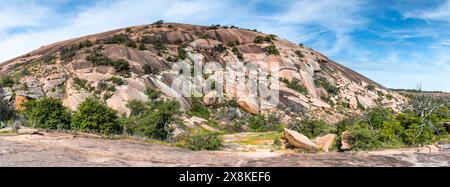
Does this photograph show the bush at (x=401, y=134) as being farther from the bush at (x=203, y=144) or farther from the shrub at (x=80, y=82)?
the shrub at (x=80, y=82)

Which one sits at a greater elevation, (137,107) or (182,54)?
(182,54)

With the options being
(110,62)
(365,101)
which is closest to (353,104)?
(365,101)

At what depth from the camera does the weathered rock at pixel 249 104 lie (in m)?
44.2

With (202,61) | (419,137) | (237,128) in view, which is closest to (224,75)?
(202,61)

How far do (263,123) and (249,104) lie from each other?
5.21 metres

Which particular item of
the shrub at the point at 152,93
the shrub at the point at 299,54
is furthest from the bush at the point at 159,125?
the shrub at the point at 299,54

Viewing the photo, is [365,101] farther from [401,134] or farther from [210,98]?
[401,134]

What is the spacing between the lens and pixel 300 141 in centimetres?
1859

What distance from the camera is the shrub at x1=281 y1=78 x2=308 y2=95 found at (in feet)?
173

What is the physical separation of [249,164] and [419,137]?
1016cm

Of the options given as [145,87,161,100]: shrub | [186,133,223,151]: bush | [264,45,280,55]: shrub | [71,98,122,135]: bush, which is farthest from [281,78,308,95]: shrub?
[186,133,223,151]: bush

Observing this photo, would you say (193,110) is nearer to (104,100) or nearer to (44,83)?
(104,100)

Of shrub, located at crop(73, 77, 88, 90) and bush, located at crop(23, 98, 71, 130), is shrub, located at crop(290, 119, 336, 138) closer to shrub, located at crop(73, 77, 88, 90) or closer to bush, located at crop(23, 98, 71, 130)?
bush, located at crop(23, 98, 71, 130)

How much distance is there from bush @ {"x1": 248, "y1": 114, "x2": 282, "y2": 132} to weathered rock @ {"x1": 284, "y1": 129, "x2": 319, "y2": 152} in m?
18.9
